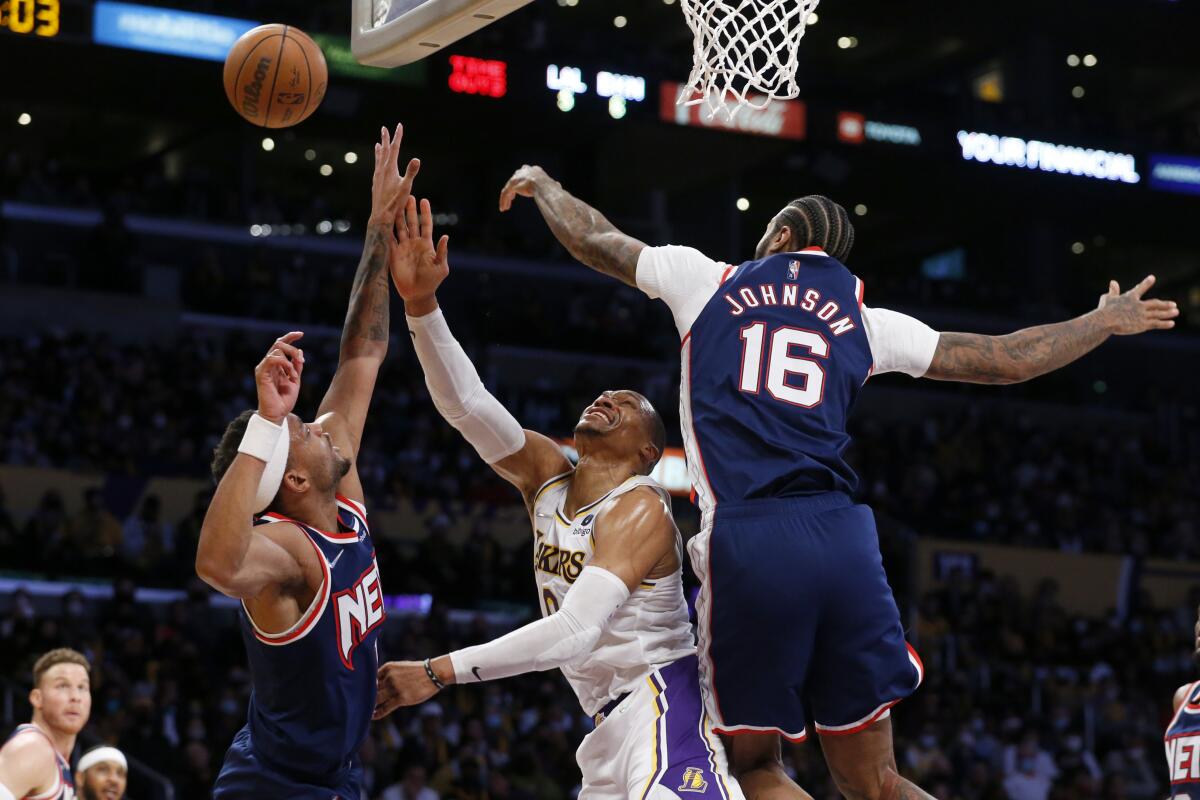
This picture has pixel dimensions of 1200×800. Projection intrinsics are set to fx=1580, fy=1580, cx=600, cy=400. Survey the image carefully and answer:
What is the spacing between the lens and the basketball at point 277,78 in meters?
6.52

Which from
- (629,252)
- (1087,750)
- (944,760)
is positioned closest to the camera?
(629,252)

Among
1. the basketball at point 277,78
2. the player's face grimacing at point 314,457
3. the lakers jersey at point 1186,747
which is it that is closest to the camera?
the player's face grimacing at point 314,457

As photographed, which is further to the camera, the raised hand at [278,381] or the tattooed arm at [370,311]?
the tattooed arm at [370,311]

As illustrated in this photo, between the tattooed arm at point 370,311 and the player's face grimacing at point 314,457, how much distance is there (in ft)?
1.22

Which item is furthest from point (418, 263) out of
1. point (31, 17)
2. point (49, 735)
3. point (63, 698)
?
point (31, 17)

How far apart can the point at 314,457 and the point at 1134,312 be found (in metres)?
2.58

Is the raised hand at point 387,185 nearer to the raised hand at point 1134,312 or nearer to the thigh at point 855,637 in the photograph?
the thigh at point 855,637

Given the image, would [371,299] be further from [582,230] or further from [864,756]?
[864,756]

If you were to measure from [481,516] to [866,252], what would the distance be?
17.0 m

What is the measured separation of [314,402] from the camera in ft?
58.0

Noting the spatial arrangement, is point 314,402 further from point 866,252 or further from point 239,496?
point 866,252

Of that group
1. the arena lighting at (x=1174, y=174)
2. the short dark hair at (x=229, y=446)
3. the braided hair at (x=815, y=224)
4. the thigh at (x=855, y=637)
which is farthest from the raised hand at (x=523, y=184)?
the arena lighting at (x=1174, y=174)

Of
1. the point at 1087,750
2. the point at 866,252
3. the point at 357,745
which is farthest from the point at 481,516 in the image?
the point at 866,252

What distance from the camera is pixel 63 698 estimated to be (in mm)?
6539
